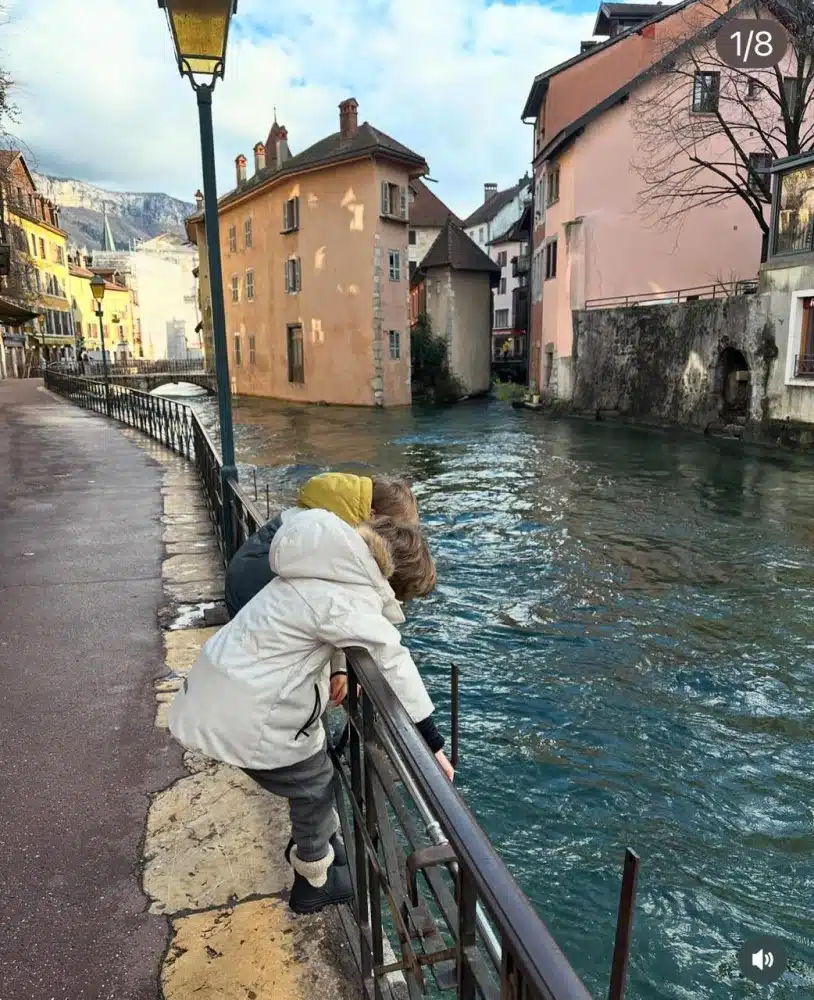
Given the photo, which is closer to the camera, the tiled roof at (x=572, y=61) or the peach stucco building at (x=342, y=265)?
the tiled roof at (x=572, y=61)

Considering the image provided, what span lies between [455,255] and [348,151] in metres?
9.30

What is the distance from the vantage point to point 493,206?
68188 millimetres

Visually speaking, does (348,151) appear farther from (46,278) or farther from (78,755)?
(46,278)

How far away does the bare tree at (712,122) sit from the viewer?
74.1 feet

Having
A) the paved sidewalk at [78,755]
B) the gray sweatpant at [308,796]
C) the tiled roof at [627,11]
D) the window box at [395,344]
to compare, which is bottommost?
the paved sidewalk at [78,755]

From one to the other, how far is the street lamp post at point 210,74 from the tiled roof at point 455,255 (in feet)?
116

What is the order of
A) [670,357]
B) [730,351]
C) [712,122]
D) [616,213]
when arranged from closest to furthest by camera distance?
1. [730,351]
2. [670,357]
3. [712,122]
4. [616,213]

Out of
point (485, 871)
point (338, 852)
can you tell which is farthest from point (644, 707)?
point (485, 871)

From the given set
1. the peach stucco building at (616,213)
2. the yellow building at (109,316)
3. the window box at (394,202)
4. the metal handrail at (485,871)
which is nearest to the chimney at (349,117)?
the window box at (394,202)

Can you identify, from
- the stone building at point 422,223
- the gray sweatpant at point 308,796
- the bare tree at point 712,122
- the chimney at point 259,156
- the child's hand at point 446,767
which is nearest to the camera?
the child's hand at point 446,767

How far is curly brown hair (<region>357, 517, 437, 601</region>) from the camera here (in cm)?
211

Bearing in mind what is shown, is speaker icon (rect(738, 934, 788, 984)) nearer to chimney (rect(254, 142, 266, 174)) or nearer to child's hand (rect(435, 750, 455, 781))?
child's hand (rect(435, 750, 455, 781))

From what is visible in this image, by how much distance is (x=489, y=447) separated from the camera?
2031 centimetres

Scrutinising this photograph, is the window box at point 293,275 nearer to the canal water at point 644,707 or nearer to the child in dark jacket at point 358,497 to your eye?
the canal water at point 644,707
